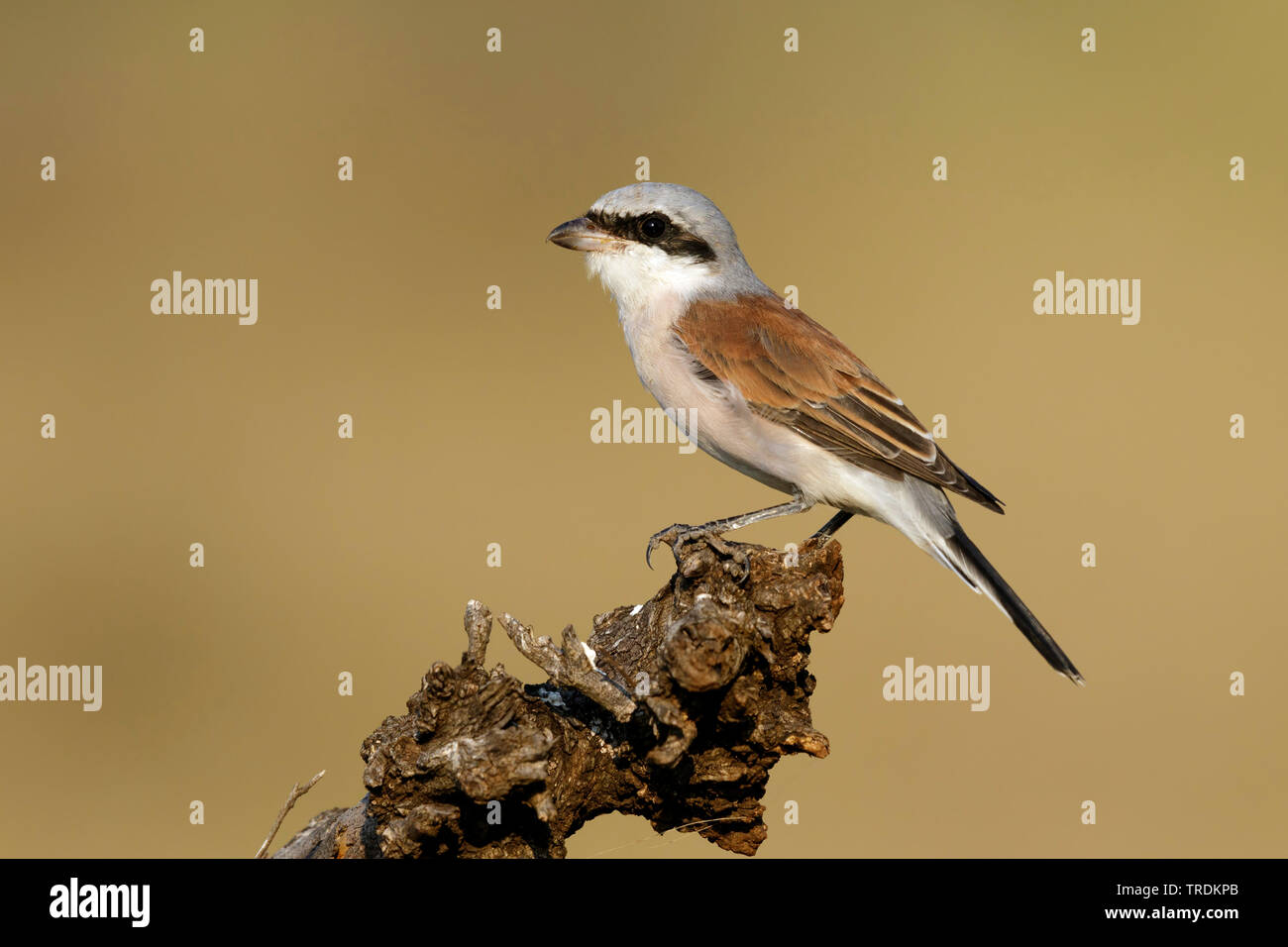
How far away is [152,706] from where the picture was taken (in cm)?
770

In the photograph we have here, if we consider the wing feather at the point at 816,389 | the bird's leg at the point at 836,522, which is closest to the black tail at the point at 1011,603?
the wing feather at the point at 816,389

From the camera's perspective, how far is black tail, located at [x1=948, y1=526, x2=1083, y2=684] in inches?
163

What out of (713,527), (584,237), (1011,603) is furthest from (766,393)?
(1011,603)

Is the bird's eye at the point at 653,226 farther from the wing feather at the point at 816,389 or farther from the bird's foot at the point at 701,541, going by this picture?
the bird's foot at the point at 701,541

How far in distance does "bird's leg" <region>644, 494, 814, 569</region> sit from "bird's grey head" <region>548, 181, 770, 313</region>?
0.99m

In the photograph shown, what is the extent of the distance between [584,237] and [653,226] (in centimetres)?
30

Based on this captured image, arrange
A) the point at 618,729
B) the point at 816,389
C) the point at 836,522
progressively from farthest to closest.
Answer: the point at 836,522
the point at 816,389
the point at 618,729

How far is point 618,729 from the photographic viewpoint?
3092 mm

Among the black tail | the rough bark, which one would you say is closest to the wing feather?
the black tail

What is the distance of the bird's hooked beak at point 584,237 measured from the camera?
190 inches

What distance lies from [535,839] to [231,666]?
5.67 m

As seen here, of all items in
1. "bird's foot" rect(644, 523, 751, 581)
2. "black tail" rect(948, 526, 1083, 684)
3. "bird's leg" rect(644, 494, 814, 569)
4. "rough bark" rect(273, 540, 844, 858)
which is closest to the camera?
"rough bark" rect(273, 540, 844, 858)

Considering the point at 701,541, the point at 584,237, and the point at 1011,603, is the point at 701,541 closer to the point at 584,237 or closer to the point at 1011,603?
the point at 1011,603

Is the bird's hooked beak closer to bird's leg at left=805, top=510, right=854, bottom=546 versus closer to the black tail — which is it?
bird's leg at left=805, top=510, right=854, bottom=546
